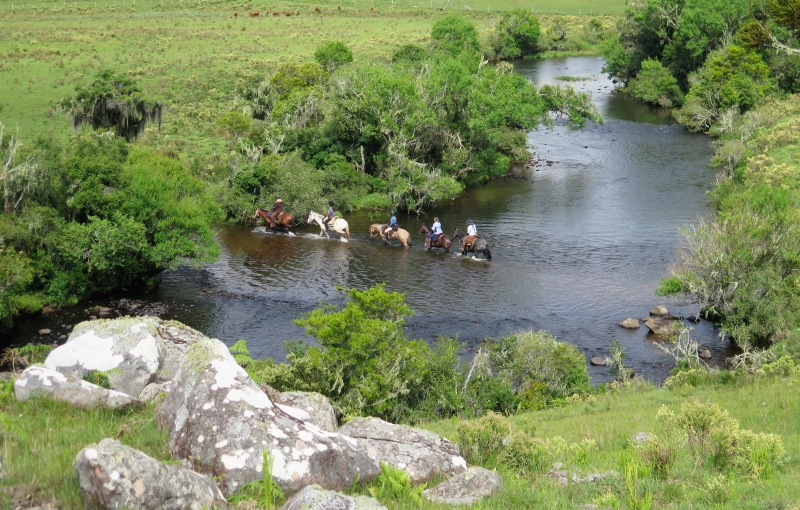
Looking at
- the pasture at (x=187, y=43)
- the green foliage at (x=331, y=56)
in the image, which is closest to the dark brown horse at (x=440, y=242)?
the pasture at (x=187, y=43)

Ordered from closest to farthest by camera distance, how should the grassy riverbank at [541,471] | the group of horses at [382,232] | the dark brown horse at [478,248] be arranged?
1. the grassy riverbank at [541,471]
2. the dark brown horse at [478,248]
3. the group of horses at [382,232]

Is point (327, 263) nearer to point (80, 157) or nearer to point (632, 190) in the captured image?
point (80, 157)

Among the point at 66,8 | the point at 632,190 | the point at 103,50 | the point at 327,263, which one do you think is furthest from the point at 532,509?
the point at 66,8

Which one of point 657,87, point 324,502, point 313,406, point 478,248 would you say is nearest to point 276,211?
point 478,248

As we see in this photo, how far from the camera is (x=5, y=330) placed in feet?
104

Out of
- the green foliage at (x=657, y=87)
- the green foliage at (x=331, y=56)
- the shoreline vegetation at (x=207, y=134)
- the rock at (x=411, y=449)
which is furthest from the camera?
the green foliage at (x=657, y=87)

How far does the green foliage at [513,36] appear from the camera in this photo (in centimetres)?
10569

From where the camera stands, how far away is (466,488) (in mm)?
10961

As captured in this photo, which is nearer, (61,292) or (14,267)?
(14,267)

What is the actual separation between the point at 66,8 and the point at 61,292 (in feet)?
335

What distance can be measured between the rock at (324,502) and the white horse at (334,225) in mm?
33878

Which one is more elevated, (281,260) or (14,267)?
(14,267)

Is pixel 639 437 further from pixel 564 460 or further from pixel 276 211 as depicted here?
pixel 276 211

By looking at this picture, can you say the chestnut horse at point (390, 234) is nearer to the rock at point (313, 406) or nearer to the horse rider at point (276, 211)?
the horse rider at point (276, 211)
